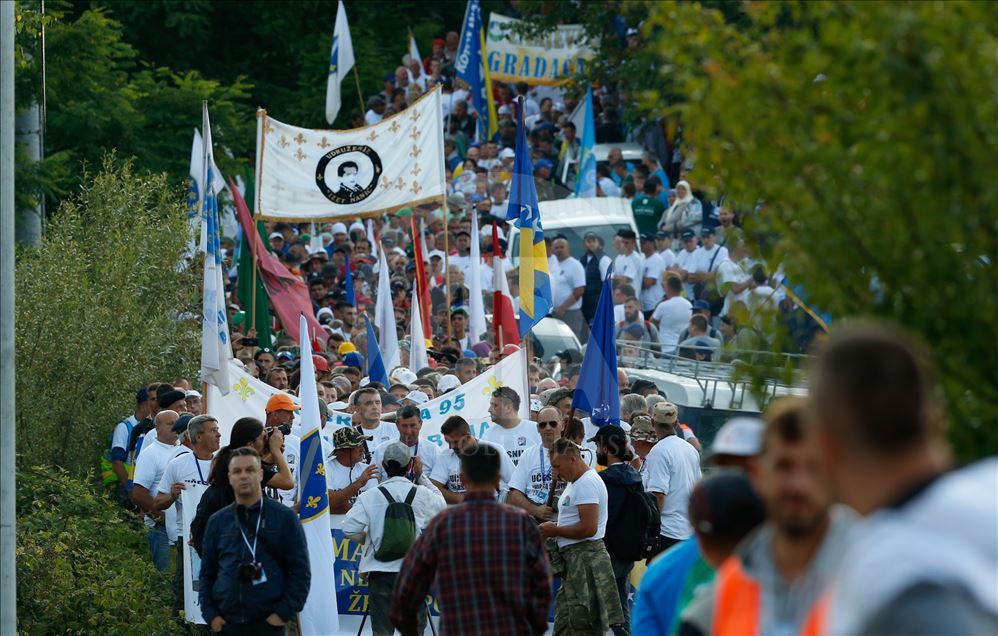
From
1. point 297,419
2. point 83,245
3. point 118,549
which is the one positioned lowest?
point 118,549

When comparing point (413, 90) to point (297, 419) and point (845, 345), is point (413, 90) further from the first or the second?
point (845, 345)

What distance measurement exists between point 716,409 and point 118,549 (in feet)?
20.0

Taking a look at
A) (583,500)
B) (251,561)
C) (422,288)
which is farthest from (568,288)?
(251,561)

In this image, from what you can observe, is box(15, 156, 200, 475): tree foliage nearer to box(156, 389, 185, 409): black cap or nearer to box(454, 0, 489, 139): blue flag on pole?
box(156, 389, 185, 409): black cap

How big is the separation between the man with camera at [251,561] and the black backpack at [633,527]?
8.84ft

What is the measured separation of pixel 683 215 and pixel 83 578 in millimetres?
14036

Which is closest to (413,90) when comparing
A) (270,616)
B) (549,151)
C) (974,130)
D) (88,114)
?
(549,151)

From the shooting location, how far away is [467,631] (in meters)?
7.47

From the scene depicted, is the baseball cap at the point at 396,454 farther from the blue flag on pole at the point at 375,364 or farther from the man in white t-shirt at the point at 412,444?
the blue flag on pole at the point at 375,364

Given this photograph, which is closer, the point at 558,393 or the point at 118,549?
the point at 118,549

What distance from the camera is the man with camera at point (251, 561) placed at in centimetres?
886

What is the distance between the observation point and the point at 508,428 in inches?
512

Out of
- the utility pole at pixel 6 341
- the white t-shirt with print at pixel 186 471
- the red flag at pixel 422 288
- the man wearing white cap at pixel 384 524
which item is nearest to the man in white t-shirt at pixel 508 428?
the man wearing white cap at pixel 384 524

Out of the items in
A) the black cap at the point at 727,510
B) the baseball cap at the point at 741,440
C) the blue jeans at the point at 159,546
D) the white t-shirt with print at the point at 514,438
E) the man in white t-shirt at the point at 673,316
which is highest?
the baseball cap at the point at 741,440
